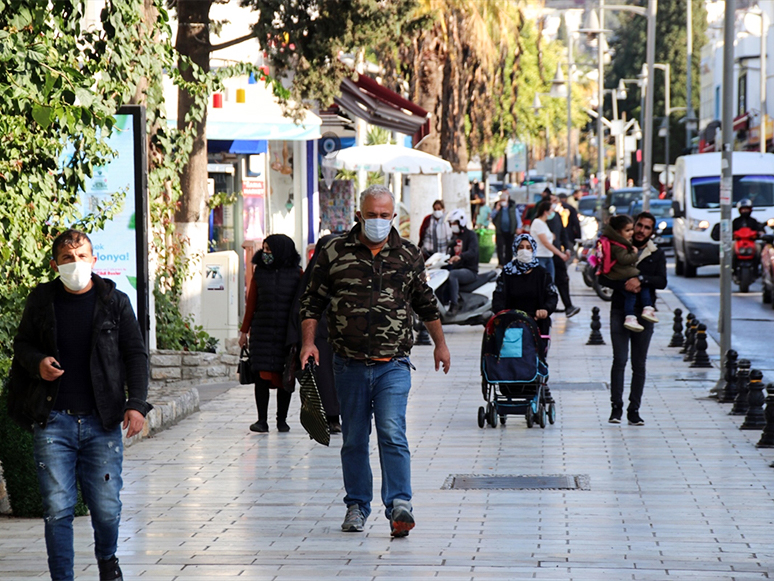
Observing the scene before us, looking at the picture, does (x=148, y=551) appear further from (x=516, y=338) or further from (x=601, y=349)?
(x=601, y=349)

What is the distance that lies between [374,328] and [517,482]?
2.24 metres

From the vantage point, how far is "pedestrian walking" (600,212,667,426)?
11.5 meters

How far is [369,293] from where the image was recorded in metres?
7.25

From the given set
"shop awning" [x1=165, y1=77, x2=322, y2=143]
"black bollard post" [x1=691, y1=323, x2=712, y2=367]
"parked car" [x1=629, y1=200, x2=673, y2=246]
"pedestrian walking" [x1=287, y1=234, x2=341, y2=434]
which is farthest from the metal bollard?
"parked car" [x1=629, y1=200, x2=673, y2=246]

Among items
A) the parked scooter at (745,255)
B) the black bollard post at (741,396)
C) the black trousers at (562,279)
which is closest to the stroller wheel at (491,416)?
the black bollard post at (741,396)

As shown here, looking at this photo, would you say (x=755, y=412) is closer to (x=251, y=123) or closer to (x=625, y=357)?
(x=625, y=357)

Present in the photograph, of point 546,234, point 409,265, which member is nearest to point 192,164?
point 546,234

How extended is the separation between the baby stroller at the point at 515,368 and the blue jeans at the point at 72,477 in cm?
561

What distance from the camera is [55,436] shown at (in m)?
5.98

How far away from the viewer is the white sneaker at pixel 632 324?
448 inches

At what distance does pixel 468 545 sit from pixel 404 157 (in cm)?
1842

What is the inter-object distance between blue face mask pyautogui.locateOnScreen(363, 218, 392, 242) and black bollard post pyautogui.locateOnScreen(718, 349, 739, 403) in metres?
6.51

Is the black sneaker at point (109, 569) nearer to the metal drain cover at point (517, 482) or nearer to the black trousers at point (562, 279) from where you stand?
the metal drain cover at point (517, 482)

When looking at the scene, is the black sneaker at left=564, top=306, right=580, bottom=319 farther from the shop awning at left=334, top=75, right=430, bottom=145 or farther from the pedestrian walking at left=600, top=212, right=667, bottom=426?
the pedestrian walking at left=600, top=212, right=667, bottom=426
